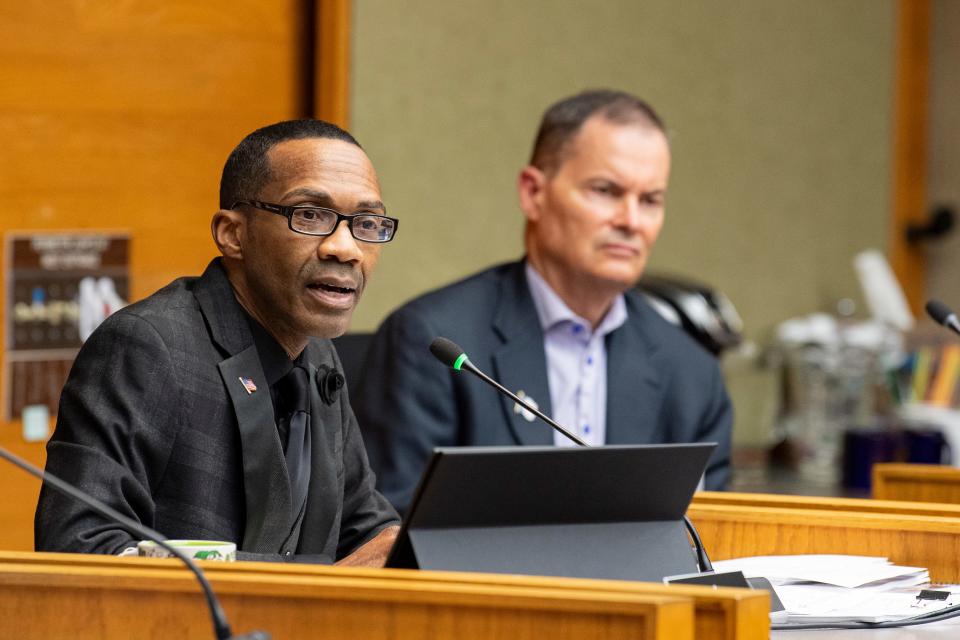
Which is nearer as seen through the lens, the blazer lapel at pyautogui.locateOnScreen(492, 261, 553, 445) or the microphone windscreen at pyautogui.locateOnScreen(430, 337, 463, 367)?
the microphone windscreen at pyautogui.locateOnScreen(430, 337, 463, 367)

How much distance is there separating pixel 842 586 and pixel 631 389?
1.17 m

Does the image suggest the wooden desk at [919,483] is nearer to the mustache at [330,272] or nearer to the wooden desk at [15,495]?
the mustache at [330,272]

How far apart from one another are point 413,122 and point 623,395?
1236mm

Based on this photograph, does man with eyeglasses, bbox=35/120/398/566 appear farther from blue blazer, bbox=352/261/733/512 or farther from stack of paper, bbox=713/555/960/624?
blue blazer, bbox=352/261/733/512

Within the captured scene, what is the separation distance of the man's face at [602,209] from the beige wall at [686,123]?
3.05 ft

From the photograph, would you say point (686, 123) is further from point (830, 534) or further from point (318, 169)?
point (318, 169)

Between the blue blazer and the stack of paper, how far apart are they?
92cm

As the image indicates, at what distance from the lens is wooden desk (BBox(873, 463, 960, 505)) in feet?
7.01

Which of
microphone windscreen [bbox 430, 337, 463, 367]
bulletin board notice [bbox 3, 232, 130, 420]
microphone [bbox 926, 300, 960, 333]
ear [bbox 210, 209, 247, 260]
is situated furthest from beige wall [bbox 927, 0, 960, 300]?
ear [bbox 210, 209, 247, 260]

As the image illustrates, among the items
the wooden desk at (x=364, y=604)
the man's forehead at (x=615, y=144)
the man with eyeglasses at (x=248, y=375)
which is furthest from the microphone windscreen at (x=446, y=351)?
the man's forehead at (x=615, y=144)

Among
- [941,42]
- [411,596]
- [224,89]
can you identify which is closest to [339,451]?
[411,596]

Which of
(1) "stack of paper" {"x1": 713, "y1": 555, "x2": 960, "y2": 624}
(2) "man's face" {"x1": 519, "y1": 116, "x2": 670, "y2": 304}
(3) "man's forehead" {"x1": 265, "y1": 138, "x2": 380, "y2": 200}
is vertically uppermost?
(2) "man's face" {"x1": 519, "y1": 116, "x2": 670, "y2": 304}

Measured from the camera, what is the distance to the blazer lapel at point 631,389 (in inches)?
106

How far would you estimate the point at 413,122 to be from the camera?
3.67 metres
